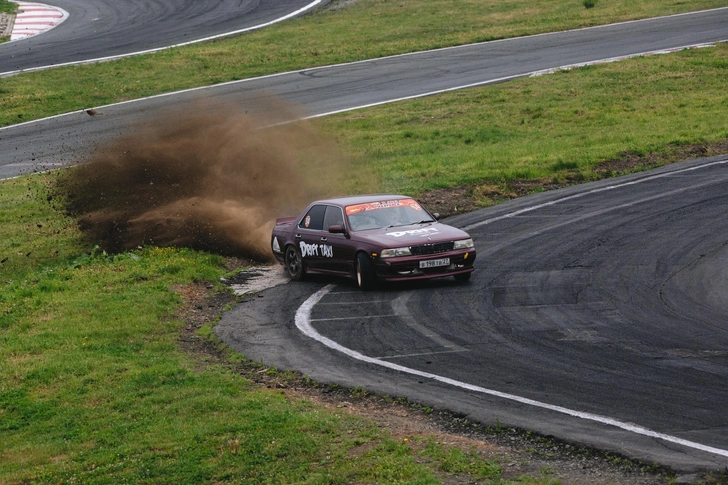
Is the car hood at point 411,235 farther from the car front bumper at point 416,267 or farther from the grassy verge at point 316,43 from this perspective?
the grassy verge at point 316,43

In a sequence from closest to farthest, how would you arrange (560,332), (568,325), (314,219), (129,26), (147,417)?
(147,417), (560,332), (568,325), (314,219), (129,26)

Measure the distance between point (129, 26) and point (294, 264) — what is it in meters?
33.1

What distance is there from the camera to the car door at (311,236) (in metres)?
17.5

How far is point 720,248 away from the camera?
17.1m

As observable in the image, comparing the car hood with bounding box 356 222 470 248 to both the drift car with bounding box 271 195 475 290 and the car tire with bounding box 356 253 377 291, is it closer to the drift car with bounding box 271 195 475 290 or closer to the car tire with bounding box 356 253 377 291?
the drift car with bounding box 271 195 475 290

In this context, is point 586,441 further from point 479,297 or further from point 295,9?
point 295,9

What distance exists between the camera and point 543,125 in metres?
30.8

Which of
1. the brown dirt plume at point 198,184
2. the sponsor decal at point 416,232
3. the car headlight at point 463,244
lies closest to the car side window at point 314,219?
the sponsor decal at point 416,232

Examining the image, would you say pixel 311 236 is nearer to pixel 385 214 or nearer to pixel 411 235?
pixel 385 214

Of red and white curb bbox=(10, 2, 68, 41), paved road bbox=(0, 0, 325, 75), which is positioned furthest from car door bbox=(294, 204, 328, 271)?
red and white curb bbox=(10, 2, 68, 41)

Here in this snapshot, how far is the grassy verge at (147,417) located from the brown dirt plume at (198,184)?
4023mm

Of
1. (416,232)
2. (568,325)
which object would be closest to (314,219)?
(416,232)

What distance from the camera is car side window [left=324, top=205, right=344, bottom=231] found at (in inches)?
691

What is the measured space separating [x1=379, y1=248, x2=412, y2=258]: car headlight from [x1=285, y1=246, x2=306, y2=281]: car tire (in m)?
2.29
